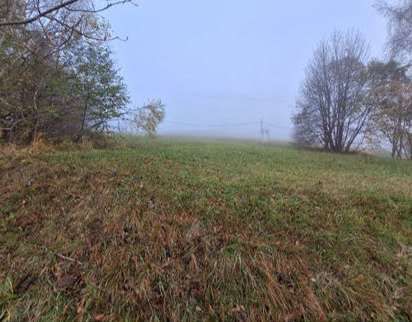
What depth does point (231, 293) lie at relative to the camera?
6.17 feet

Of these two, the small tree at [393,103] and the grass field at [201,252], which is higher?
the small tree at [393,103]

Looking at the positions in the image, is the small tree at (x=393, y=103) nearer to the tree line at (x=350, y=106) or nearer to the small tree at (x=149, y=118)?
the tree line at (x=350, y=106)

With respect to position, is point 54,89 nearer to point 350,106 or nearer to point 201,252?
point 201,252

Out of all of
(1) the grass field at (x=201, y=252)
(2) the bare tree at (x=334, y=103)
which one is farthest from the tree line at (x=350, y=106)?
(1) the grass field at (x=201, y=252)

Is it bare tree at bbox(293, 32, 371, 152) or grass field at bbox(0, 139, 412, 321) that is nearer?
grass field at bbox(0, 139, 412, 321)

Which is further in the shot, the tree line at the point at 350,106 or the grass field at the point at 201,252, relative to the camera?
the tree line at the point at 350,106

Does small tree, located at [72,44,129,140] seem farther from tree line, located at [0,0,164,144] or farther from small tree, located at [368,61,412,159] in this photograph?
small tree, located at [368,61,412,159]

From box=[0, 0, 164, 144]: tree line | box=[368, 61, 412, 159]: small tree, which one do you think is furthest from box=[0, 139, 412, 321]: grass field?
box=[368, 61, 412, 159]: small tree

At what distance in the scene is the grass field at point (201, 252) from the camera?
1808mm

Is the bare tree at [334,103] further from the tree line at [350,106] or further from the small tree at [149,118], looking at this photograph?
the small tree at [149,118]

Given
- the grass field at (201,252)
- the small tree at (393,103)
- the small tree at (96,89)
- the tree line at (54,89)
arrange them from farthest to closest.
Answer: the small tree at (393,103)
the small tree at (96,89)
the tree line at (54,89)
the grass field at (201,252)

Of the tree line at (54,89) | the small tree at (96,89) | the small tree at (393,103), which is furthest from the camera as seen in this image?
the small tree at (393,103)

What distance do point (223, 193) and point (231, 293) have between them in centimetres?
131

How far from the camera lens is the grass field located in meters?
1.81
